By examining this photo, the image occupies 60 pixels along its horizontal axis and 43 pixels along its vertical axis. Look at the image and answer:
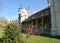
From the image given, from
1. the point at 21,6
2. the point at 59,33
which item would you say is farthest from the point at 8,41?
the point at 21,6

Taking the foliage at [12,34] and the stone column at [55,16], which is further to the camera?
the stone column at [55,16]

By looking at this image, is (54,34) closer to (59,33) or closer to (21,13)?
(59,33)

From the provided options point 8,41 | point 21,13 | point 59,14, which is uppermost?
point 21,13

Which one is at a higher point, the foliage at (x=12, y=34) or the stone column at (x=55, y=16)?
the stone column at (x=55, y=16)

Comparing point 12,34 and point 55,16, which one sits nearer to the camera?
point 12,34

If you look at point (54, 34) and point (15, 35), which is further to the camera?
point (54, 34)

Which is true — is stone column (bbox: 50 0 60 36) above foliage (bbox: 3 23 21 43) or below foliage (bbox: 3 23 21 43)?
above

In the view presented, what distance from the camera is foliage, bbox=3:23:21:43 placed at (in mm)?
16406

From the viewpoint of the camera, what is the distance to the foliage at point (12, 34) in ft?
53.8

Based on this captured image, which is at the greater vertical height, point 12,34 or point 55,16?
point 55,16

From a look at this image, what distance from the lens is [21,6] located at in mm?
88625

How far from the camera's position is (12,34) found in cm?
1661

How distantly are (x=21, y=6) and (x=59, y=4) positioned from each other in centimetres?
5311

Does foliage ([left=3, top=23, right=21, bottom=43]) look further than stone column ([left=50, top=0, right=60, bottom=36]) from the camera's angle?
No
